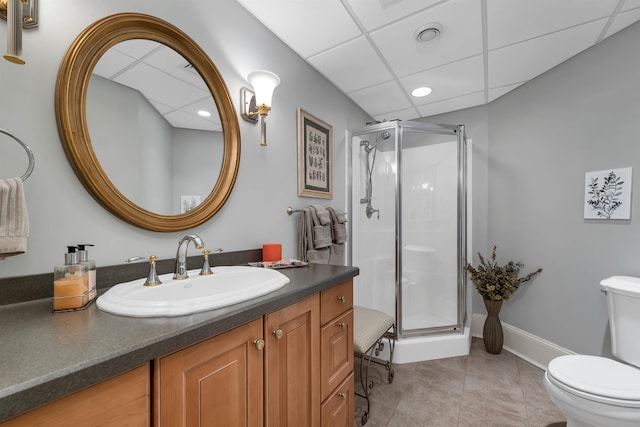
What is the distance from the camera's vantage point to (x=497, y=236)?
8.84 ft

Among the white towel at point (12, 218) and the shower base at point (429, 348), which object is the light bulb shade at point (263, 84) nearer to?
the white towel at point (12, 218)

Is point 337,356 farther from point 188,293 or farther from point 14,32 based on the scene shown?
point 14,32

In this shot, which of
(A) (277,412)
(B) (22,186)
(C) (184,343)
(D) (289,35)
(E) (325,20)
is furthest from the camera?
(D) (289,35)

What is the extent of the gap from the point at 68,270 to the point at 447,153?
2.77m

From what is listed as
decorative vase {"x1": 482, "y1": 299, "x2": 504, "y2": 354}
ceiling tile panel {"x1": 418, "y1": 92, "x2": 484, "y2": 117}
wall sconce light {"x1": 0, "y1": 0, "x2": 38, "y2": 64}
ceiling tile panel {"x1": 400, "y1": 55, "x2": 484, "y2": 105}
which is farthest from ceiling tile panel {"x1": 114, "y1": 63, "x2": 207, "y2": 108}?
decorative vase {"x1": 482, "y1": 299, "x2": 504, "y2": 354}

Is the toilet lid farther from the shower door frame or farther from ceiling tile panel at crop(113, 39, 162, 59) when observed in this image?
ceiling tile panel at crop(113, 39, 162, 59)

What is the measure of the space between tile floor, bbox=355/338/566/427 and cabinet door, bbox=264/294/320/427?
0.82 m

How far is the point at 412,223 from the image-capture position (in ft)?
8.30

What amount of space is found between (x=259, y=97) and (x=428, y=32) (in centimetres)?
115

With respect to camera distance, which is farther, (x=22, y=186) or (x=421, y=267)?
(x=421, y=267)

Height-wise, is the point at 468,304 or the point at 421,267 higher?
the point at 421,267

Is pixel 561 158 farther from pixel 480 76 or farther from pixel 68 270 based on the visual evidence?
pixel 68 270

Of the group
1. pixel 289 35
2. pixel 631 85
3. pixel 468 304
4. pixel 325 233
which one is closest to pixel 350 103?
pixel 289 35

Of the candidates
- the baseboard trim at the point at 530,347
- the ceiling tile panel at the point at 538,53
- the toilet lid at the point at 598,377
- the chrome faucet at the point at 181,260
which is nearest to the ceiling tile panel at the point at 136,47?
the chrome faucet at the point at 181,260
